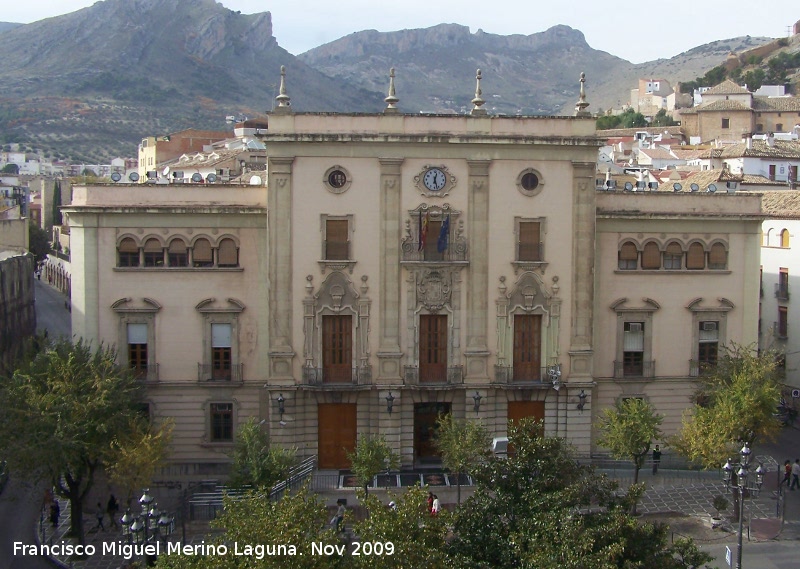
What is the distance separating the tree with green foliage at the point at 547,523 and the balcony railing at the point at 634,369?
1443 cm

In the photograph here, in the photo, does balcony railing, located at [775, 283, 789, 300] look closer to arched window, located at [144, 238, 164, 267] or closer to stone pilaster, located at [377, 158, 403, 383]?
stone pilaster, located at [377, 158, 403, 383]

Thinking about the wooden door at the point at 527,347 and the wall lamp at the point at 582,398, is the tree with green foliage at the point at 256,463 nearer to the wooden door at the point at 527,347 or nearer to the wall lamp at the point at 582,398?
the wooden door at the point at 527,347

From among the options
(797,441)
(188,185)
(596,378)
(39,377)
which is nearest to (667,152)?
(797,441)

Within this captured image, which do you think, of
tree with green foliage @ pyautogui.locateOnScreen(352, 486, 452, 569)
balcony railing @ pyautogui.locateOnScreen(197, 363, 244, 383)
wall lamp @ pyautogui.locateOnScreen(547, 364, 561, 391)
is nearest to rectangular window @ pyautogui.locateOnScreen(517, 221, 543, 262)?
wall lamp @ pyautogui.locateOnScreen(547, 364, 561, 391)

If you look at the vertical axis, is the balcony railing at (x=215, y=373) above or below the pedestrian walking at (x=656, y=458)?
above

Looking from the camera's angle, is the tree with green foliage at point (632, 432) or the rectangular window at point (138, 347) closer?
the tree with green foliage at point (632, 432)

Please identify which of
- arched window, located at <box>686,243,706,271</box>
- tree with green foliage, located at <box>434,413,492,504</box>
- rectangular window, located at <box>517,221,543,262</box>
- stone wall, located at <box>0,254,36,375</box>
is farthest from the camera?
stone wall, located at <box>0,254,36,375</box>

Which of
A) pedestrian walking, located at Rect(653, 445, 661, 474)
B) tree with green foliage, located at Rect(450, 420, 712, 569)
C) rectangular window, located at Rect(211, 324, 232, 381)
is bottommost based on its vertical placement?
pedestrian walking, located at Rect(653, 445, 661, 474)

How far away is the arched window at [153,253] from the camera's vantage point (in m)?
33.3

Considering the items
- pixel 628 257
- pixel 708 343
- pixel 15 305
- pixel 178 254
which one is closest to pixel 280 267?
pixel 178 254

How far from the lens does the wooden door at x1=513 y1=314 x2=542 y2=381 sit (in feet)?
110

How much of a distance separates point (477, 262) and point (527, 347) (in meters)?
3.54

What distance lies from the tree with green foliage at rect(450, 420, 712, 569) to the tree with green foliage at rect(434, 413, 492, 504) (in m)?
8.60

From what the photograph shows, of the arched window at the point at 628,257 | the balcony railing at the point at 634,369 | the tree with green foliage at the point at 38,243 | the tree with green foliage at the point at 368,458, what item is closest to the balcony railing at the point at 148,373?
the tree with green foliage at the point at 368,458
